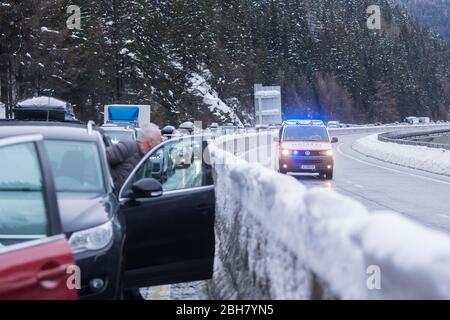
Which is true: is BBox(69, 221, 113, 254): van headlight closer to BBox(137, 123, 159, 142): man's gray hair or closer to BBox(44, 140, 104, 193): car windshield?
BBox(44, 140, 104, 193): car windshield

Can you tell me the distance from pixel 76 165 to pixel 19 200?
39.1 inches

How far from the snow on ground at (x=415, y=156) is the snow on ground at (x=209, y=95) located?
41.2 metres

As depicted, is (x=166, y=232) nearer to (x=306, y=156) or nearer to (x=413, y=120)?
(x=306, y=156)

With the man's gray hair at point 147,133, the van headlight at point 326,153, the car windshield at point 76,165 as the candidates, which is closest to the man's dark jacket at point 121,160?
the man's gray hair at point 147,133

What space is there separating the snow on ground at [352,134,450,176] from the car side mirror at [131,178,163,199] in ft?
63.4

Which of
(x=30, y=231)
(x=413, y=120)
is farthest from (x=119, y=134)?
Result: (x=413, y=120)

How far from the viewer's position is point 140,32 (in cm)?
7119

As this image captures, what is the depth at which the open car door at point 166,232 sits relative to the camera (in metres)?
6.32

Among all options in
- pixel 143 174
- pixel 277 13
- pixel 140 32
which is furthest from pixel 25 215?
pixel 277 13

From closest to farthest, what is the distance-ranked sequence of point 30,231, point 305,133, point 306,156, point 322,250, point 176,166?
point 322,250 → point 30,231 → point 176,166 → point 306,156 → point 305,133

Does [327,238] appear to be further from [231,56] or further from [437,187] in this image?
[231,56]

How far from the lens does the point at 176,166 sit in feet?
23.9

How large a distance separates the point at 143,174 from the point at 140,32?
6594 cm

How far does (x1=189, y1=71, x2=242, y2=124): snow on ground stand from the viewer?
79.3m
